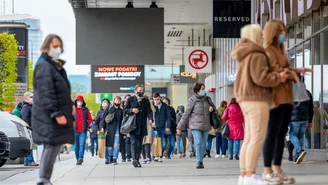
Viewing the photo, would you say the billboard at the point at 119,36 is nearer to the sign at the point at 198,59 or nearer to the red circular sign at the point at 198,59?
the sign at the point at 198,59

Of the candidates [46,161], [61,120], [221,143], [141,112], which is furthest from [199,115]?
[221,143]

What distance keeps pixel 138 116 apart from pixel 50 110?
389 inches

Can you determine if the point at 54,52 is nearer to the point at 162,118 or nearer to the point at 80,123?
the point at 80,123

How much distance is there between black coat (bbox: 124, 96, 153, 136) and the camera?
19334 millimetres

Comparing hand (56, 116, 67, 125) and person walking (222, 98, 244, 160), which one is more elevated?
hand (56, 116, 67, 125)

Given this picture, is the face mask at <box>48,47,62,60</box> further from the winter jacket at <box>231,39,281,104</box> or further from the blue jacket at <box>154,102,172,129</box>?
the blue jacket at <box>154,102,172,129</box>

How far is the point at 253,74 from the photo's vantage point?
9.61 meters

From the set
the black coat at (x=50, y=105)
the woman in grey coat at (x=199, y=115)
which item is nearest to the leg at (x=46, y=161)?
the black coat at (x=50, y=105)

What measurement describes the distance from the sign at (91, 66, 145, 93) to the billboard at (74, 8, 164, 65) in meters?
8.64

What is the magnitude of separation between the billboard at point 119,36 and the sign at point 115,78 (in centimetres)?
864

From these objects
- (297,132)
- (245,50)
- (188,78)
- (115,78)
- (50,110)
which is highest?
(188,78)

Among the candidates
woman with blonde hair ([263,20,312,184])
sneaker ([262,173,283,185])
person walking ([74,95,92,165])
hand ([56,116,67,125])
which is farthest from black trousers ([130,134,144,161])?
hand ([56,116,67,125])

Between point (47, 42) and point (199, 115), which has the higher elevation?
point (47, 42)

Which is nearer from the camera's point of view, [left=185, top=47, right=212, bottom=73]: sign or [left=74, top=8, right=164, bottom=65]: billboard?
[left=74, top=8, right=164, bottom=65]: billboard
